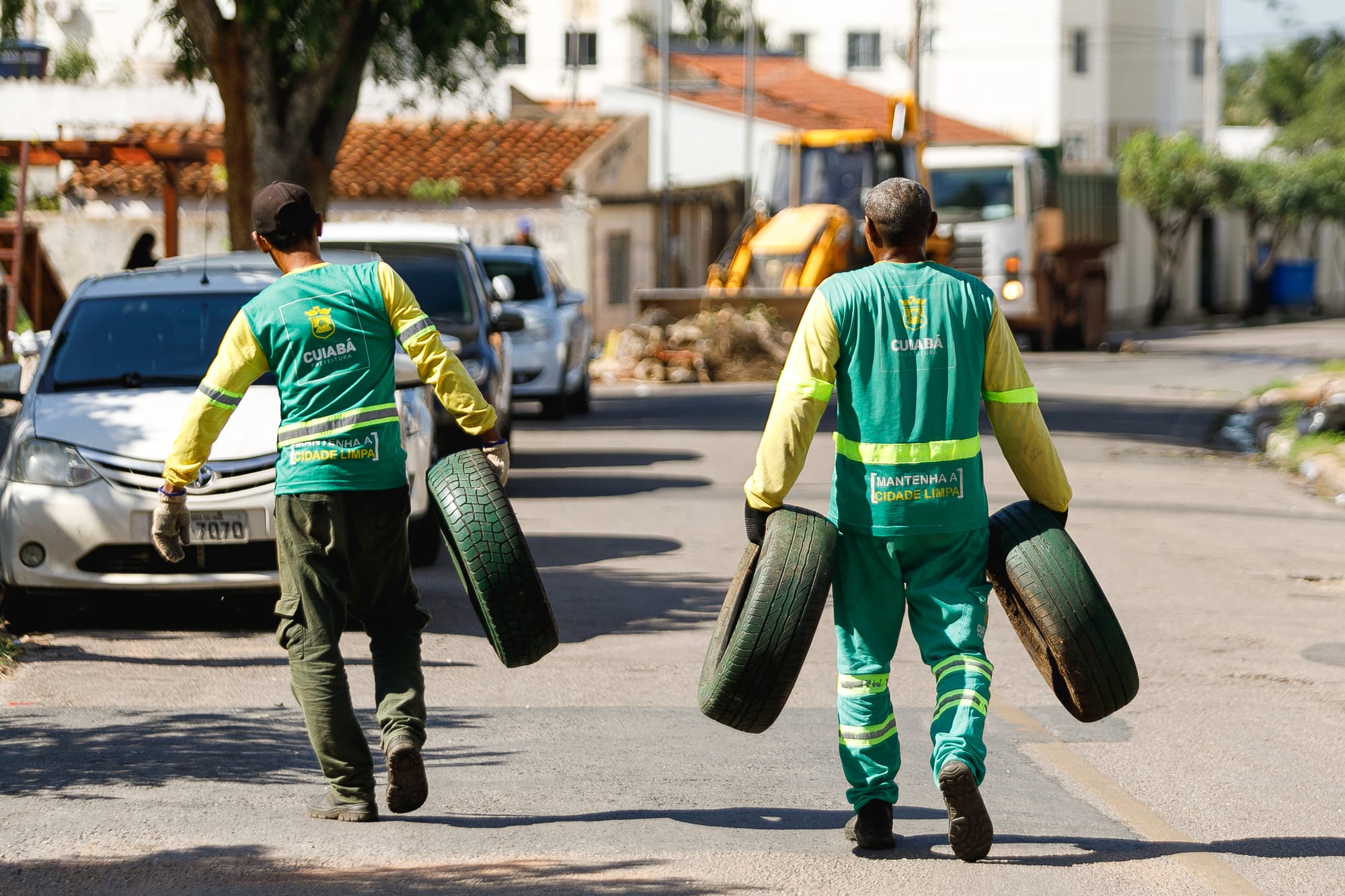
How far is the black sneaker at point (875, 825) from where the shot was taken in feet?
16.9

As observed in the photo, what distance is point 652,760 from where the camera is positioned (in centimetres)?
620

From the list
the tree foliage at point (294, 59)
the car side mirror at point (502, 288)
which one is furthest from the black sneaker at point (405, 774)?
the tree foliage at point (294, 59)

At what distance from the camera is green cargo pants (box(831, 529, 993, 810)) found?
504cm

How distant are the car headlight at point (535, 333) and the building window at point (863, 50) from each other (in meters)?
49.8

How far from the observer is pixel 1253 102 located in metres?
97.6

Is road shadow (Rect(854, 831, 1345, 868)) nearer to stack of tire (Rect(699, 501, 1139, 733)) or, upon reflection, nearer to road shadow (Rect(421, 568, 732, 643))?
stack of tire (Rect(699, 501, 1139, 733))

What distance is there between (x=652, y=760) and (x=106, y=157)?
45.5ft

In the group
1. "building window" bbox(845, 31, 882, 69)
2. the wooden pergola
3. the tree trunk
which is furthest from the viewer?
"building window" bbox(845, 31, 882, 69)

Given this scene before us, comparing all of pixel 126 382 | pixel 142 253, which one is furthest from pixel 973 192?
pixel 126 382

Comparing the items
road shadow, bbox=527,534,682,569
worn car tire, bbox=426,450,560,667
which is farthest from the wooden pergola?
worn car tire, bbox=426,450,560,667

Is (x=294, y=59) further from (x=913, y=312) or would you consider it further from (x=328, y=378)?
(x=913, y=312)

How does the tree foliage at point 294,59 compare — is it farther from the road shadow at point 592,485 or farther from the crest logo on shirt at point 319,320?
the crest logo on shirt at point 319,320

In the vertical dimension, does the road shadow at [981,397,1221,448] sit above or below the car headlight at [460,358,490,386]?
below

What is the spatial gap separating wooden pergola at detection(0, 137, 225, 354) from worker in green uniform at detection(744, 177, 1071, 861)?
13.2m
